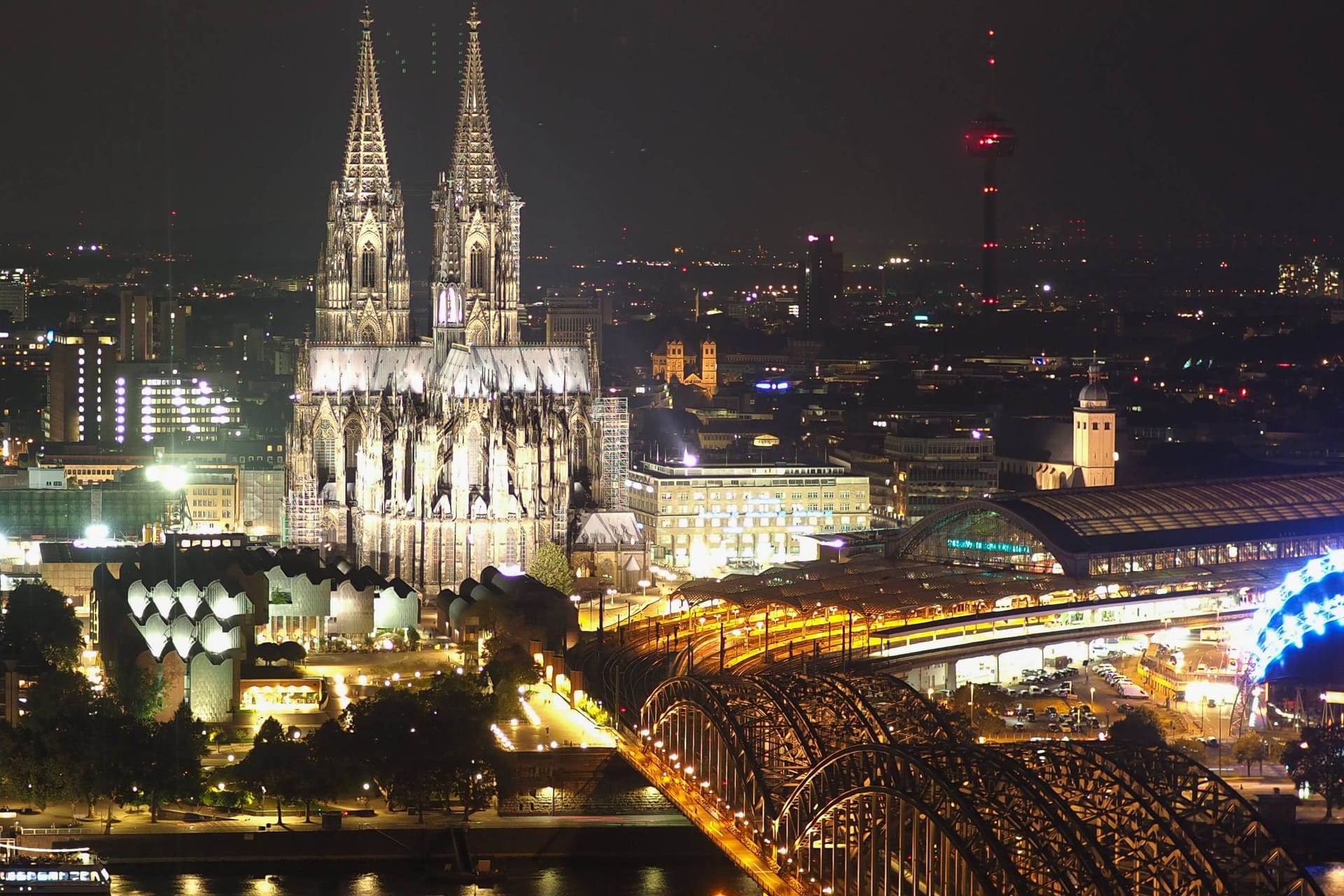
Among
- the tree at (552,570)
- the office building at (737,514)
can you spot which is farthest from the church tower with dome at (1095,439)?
the tree at (552,570)

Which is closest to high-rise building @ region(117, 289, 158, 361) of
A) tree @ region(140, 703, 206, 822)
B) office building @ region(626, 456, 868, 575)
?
office building @ region(626, 456, 868, 575)

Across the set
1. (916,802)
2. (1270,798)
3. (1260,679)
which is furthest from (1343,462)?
(916,802)

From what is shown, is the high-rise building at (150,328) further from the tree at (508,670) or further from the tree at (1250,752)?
the tree at (1250,752)

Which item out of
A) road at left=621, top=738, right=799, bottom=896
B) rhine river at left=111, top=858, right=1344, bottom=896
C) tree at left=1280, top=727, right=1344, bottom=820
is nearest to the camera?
road at left=621, top=738, right=799, bottom=896

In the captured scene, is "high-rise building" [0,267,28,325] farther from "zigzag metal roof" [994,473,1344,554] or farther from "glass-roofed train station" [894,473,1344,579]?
"zigzag metal roof" [994,473,1344,554]

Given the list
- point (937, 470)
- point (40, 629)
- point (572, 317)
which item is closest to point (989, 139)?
point (572, 317)

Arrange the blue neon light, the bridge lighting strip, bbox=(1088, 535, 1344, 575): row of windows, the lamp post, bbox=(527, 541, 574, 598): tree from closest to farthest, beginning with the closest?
the bridge lighting strip → the blue neon light → the lamp post → bbox=(1088, 535, 1344, 575): row of windows → bbox=(527, 541, 574, 598): tree

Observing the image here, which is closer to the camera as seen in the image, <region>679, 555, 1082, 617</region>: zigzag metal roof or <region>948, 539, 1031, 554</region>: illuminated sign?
<region>679, 555, 1082, 617</region>: zigzag metal roof

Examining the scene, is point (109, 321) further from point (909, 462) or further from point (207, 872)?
point (207, 872)
